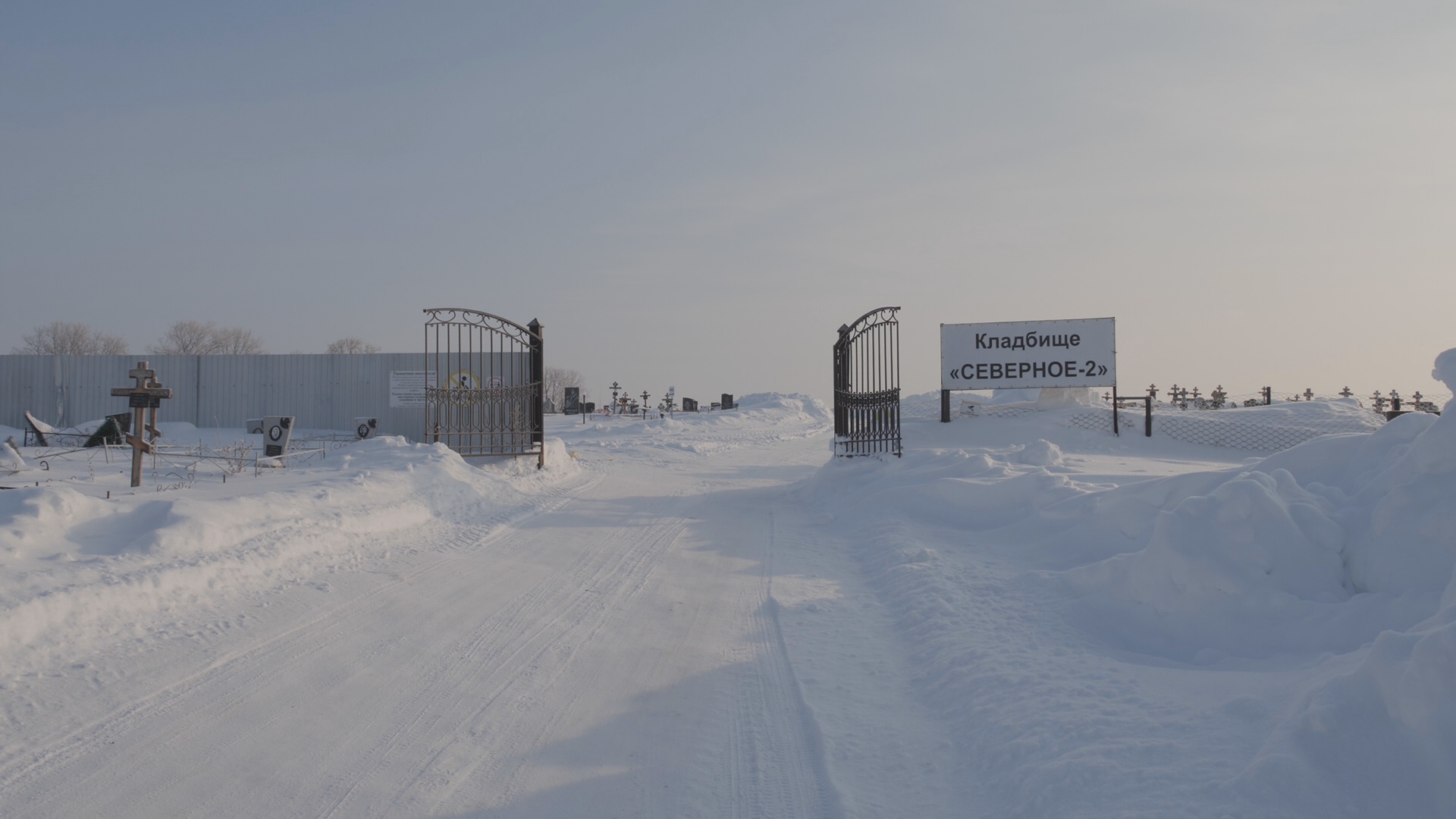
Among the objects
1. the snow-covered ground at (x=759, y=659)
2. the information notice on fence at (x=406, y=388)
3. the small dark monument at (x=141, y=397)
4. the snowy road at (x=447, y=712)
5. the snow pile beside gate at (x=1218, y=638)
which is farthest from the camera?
the information notice on fence at (x=406, y=388)

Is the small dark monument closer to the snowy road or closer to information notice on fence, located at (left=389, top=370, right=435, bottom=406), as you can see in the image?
the snowy road

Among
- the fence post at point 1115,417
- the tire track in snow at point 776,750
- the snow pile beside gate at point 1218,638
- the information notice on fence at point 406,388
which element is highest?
the information notice on fence at point 406,388

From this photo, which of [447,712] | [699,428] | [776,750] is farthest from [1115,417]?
[447,712]

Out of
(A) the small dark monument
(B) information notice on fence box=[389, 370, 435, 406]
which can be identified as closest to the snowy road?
(A) the small dark monument

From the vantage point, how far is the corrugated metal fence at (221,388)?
25.0 m

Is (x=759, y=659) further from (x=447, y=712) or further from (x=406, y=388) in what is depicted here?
(x=406, y=388)

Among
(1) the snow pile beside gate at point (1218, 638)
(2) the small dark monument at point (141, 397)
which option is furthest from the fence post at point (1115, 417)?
(2) the small dark monument at point (141, 397)

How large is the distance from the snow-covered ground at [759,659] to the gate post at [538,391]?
749cm

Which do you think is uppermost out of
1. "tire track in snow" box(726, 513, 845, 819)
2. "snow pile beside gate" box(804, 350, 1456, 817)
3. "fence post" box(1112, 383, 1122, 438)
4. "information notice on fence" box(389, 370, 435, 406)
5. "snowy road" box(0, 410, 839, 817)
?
"information notice on fence" box(389, 370, 435, 406)

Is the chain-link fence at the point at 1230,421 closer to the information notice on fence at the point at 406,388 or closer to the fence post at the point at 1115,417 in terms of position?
the fence post at the point at 1115,417

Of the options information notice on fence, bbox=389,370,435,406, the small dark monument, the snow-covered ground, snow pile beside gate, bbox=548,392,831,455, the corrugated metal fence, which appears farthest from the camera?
snow pile beside gate, bbox=548,392,831,455

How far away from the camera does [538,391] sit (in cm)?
1816

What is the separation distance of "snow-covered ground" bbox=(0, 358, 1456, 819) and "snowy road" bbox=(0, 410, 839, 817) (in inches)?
1.0

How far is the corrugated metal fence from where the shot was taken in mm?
25000
